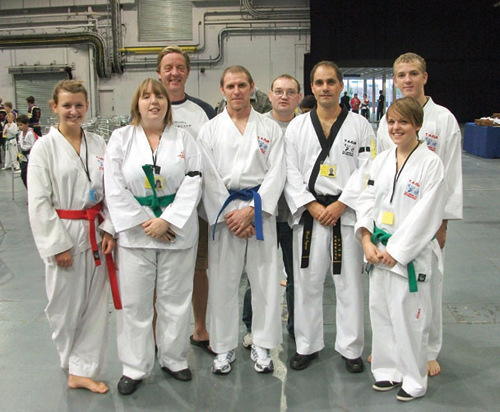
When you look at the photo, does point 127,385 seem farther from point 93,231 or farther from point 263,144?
point 263,144

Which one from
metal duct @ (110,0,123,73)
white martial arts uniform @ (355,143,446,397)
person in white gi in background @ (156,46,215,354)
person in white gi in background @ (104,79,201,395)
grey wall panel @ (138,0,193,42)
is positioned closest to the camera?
white martial arts uniform @ (355,143,446,397)

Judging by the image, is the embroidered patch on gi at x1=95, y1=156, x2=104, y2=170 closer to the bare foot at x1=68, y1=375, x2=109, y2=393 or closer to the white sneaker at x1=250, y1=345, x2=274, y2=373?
the bare foot at x1=68, y1=375, x2=109, y2=393

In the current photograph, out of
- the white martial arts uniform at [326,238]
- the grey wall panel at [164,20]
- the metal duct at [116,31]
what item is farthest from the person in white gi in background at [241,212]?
the metal duct at [116,31]

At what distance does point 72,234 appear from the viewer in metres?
2.53

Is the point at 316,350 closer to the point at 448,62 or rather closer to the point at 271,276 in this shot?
the point at 271,276

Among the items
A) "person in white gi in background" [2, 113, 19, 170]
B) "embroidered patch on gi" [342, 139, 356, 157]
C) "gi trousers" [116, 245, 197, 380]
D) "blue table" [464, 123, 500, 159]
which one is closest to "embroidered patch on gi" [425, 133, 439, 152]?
"embroidered patch on gi" [342, 139, 356, 157]

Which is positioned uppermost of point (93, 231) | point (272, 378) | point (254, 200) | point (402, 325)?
point (254, 200)

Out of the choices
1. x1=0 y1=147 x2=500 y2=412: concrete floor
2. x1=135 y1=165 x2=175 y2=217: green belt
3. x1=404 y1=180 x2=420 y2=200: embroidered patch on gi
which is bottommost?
x1=0 y1=147 x2=500 y2=412: concrete floor

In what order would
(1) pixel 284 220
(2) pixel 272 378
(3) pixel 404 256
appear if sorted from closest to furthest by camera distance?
(3) pixel 404 256, (2) pixel 272 378, (1) pixel 284 220

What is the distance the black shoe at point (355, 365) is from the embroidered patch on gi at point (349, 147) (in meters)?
1.18

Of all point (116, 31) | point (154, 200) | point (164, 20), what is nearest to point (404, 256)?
point (154, 200)

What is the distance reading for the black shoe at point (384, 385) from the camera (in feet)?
8.45

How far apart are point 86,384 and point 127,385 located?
0.76 ft

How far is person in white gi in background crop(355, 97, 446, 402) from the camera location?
240 centimetres
